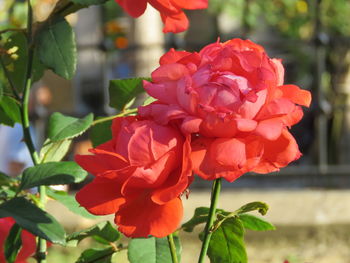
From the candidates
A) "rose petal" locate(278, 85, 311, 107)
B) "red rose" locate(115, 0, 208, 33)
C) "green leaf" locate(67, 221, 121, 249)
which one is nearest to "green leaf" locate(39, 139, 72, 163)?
"green leaf" locate(67, 221, 121, 249)

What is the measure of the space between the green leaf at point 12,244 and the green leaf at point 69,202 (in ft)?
0.34

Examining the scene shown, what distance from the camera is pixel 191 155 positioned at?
909 millimetres

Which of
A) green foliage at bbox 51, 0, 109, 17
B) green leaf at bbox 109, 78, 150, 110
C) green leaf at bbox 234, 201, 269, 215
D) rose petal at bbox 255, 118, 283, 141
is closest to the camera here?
rose petal at bbox 255, 118, 283, 141

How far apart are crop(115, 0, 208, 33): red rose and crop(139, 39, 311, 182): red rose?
0.37 feet

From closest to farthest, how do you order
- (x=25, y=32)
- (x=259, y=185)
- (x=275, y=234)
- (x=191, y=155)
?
(x=191, y=155) < (x=25, y=32) < (x=275, y=234) < (x=259, y=185)

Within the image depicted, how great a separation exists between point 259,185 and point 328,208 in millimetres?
1821

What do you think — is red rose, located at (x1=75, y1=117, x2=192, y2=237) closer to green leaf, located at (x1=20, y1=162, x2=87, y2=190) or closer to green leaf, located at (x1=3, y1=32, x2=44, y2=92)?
green leaf, located at (x1=20, y1=162, x2=87, y2=190)

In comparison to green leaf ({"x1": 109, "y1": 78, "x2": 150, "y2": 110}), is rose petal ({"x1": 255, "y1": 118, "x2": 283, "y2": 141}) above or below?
above

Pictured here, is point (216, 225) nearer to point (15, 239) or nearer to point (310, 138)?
point (15, 239)

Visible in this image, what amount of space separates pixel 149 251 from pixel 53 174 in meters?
0.19

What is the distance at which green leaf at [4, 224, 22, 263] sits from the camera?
1.24 m

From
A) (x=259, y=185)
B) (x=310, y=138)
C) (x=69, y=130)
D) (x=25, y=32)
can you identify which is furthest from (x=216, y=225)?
(x=310, y=138)

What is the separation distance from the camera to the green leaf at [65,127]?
1202 millimetres

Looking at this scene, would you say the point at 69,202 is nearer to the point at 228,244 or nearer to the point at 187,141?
the point at 228,244
